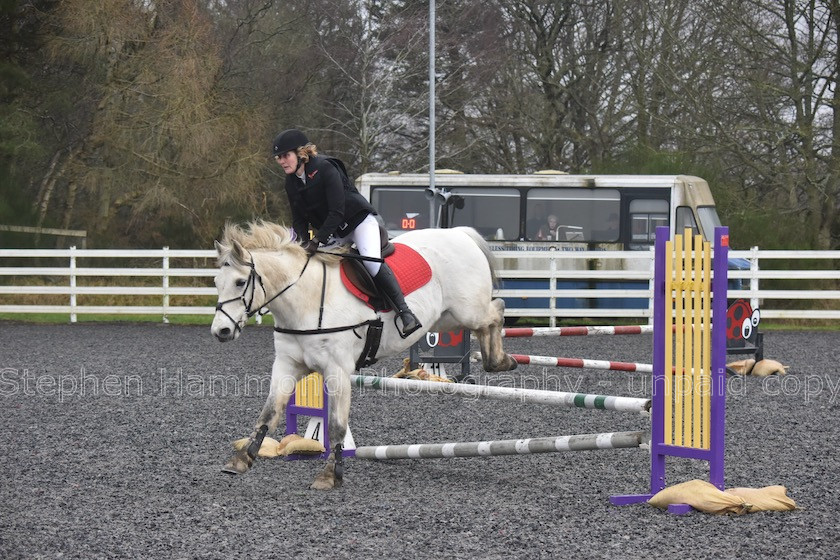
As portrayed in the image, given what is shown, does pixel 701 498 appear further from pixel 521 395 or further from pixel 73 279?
pixel 73 279

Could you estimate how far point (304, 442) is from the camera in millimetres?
6902

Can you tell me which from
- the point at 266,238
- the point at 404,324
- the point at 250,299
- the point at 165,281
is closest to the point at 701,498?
the point at 404,324

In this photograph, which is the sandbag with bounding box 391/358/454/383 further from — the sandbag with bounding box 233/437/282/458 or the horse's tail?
the sandbag with bounding box 233/437/282/458

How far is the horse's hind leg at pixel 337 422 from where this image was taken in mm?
6066

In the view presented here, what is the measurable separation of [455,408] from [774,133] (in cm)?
1410

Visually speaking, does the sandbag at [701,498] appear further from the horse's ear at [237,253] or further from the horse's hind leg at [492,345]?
the horse's ear at [237,253]

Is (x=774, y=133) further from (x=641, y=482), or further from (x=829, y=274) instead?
(x=641, y=482)

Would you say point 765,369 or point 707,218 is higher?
point 707,218

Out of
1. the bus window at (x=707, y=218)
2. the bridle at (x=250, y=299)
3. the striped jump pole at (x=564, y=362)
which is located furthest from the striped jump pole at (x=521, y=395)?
the bus window at (x=707, y=218)

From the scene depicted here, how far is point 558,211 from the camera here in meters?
19.8

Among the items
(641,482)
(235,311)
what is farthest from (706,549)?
(235,311)

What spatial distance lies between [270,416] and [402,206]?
47.2 ft

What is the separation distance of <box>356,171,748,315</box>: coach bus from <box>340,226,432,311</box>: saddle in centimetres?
1192

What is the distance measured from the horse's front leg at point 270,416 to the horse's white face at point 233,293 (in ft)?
1.90
